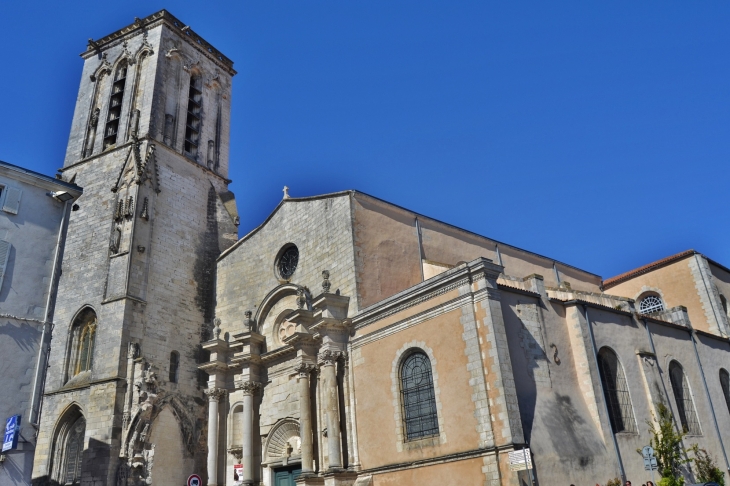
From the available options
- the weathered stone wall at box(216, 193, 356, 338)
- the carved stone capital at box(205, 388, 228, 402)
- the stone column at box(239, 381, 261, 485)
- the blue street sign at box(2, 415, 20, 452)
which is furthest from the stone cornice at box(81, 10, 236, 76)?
the blue street sign at box(2, 415, 20, 452)

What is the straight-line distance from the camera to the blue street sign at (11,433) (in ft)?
38.2

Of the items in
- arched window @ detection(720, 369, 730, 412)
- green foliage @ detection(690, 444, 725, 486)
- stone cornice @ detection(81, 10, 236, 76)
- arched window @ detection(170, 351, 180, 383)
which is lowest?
green foliage @ detection(690, 444, 725, 486)

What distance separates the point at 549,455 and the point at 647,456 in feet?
6.04

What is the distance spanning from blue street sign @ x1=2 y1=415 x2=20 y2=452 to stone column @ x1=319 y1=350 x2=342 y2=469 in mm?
7133

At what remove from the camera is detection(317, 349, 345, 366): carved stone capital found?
16.6m

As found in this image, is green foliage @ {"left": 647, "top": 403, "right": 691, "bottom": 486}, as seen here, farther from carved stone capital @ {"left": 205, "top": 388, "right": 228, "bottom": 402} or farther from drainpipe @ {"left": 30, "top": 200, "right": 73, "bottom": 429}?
drainpipe @ {"left": 30, "top": 200, "right": 73, "bottom": 429}

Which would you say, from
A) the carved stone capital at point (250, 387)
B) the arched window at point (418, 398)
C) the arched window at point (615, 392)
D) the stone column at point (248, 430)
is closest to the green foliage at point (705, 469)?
the arched window at point (615, 392)

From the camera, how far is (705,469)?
53.1ft

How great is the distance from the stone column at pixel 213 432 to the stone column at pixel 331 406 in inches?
184

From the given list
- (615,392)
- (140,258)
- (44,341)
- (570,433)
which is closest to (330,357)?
(570,433)

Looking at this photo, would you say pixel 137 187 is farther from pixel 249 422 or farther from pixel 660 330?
pixel 660 330

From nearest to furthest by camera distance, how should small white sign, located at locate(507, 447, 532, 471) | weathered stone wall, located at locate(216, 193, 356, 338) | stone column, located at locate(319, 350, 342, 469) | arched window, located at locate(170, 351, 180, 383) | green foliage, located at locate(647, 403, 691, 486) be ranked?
small white sign, located at locate(507, 447, 532, 471) → green foliage, located at locate(647, 403, 691, 486) → stone column, located at locate(319, 350, 342, 469) → weathered stone wall, located at locate(216, 193, 356, 338) → arched window, located at locate(170, 351, 180, 383)

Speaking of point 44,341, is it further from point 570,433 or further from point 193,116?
point 193,116

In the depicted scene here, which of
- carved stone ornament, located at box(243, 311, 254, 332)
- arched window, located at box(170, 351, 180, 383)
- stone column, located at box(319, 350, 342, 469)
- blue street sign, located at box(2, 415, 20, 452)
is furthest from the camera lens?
carved stone ornament, located at box(243, 311, 254, 332)
